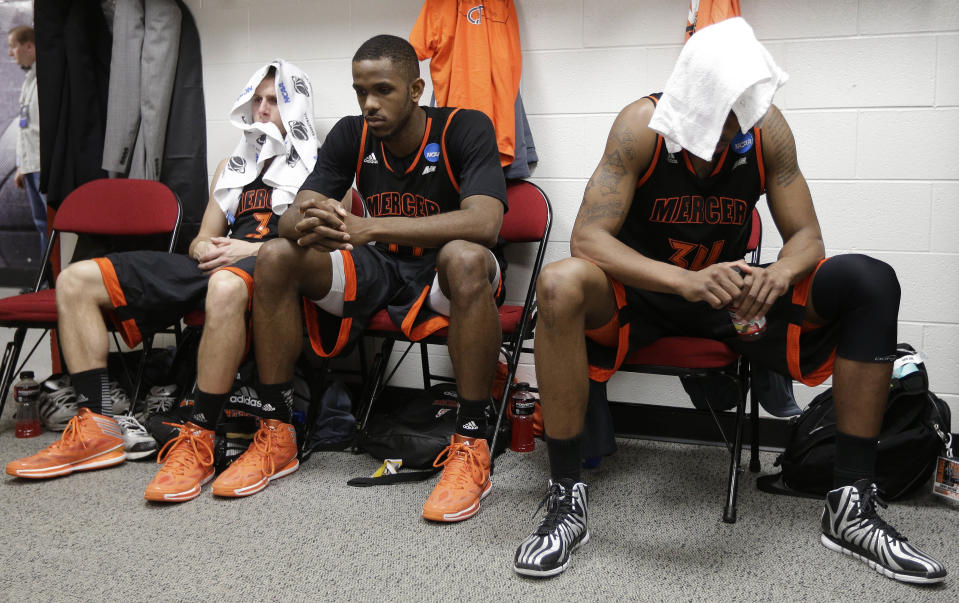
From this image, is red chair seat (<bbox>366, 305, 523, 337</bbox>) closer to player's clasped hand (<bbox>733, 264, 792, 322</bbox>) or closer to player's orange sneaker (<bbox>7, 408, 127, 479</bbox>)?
player's clasped hand (<bbox>733, 264, 792, 322</bbox>)

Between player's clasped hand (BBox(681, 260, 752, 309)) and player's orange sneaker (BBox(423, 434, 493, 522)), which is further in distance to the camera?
player's orange sneaker (BBox(423, 434, 493, 522))

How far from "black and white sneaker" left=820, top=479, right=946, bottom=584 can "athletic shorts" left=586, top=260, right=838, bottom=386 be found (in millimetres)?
265

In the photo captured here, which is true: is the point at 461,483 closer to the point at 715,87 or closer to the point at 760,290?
the point at 760,290

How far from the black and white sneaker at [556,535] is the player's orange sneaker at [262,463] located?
2.53 ft

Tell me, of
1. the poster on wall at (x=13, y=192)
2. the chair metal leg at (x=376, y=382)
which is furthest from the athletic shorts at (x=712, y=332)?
the poster on wall at (x=13, y=192)

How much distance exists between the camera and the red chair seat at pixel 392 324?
200cm

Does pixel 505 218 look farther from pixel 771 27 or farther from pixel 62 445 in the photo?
pixel 62 445

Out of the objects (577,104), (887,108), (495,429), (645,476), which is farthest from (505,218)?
(887,108)

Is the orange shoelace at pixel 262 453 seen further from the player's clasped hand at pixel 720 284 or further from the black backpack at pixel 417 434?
the player's clasped hand at pixel 720 284

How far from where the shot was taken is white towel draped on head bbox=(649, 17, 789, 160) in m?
1.47

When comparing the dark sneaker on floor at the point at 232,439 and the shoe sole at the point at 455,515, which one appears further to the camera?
the dark sneaker on floor at the point at 232,439

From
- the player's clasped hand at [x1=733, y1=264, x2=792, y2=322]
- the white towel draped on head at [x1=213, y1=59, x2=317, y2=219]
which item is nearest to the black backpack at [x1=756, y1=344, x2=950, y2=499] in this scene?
the player's clasped hand at [x1=733, y1=264, x2=792, y2=322]

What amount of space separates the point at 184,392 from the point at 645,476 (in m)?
1.57

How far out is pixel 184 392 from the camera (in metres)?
2.45
